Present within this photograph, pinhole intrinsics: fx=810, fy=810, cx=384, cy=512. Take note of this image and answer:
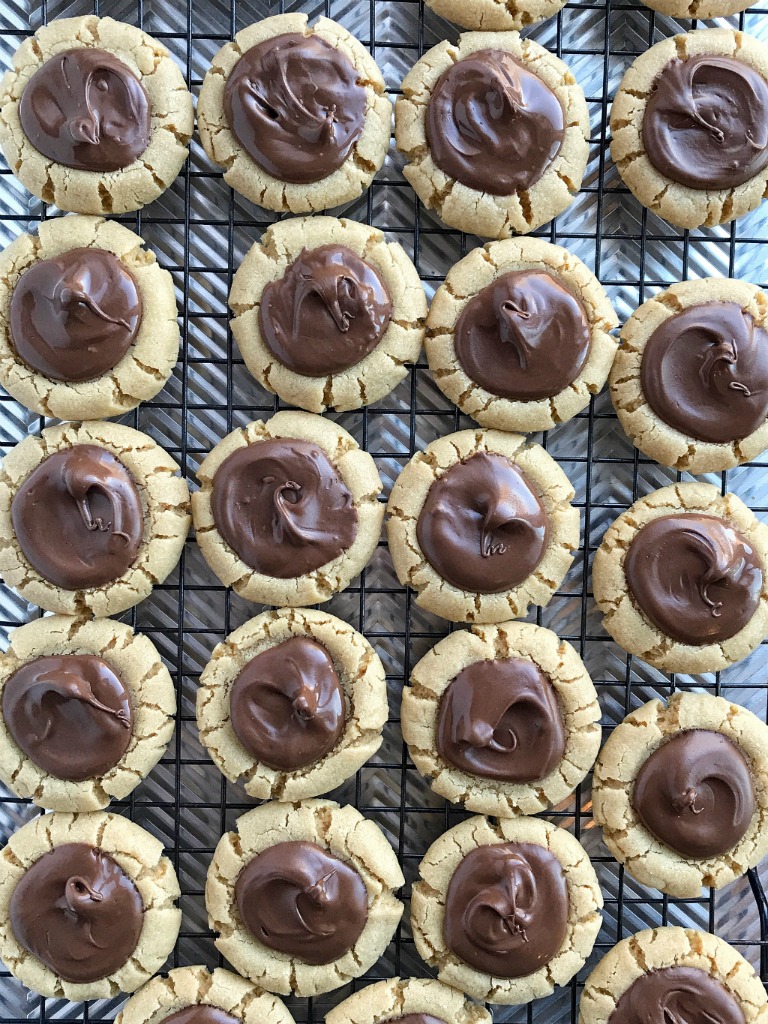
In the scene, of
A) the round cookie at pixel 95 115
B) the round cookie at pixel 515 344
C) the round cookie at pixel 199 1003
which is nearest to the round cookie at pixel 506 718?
the round cookie at pixel 515 344

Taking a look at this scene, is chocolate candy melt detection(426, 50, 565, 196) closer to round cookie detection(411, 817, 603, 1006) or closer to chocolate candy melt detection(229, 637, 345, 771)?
chocolate candy melt detection(229, 637, 345, 771)

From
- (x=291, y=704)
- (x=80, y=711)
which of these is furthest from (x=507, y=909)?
(x=80, y=711)

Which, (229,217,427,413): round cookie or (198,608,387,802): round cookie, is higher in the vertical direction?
(229,217,427,413): round cookie

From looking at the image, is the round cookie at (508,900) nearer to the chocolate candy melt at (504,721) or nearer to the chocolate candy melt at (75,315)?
the chocolate candy melt at (504,721)

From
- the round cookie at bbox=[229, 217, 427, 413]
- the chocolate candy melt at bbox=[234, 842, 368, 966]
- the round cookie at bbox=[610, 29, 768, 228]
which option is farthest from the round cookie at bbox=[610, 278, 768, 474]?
the chocolate candy melt at bbox=[234, 842, 368, 966]

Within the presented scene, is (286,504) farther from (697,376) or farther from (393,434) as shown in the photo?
(697,376)
